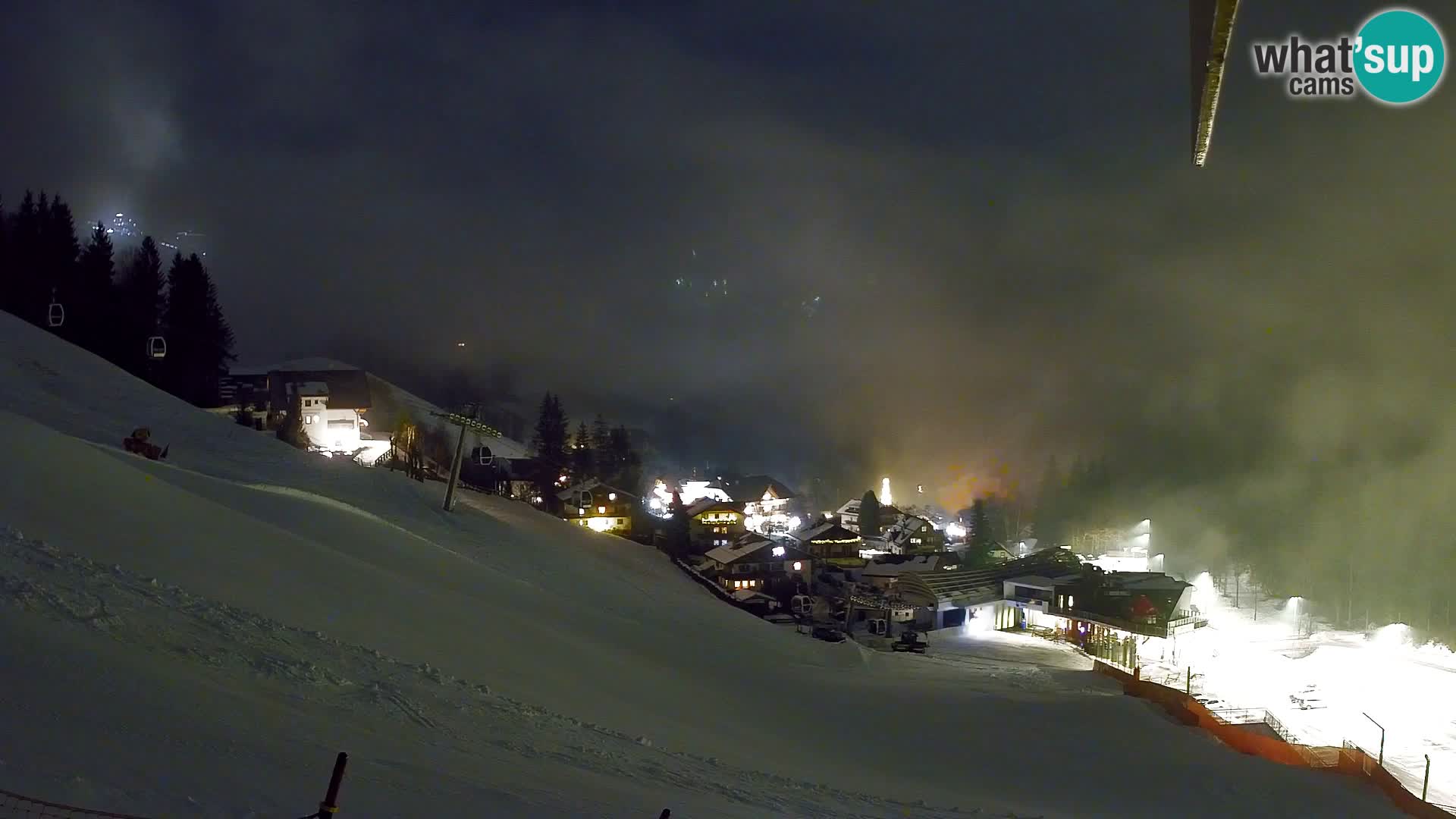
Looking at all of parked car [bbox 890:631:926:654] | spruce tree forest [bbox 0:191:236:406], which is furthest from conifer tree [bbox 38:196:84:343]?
parked car [bbox 890:631:926:654]

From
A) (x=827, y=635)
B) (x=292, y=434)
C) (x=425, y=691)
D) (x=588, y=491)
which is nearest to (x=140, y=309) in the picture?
(x=292, y=434)

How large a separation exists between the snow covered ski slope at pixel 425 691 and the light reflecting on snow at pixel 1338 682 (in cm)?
851

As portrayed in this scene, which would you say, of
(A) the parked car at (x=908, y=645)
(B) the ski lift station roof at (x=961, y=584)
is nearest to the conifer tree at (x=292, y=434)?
(A) the parked car at (x=908, y=645)

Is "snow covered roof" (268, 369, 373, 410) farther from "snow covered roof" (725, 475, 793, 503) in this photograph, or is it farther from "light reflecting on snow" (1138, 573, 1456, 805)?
"light reflecting on snow" (1138, 573, 1456, 805)

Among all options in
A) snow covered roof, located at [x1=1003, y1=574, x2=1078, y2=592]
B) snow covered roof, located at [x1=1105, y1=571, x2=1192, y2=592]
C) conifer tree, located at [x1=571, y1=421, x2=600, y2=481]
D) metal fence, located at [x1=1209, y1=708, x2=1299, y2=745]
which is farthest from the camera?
conifer tree, located at [x1=571, y1=421, x2=600, y2=481]

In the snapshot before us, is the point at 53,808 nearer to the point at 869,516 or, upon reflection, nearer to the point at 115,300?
the point at 115,300

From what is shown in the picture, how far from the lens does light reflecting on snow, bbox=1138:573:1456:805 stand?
988 inches

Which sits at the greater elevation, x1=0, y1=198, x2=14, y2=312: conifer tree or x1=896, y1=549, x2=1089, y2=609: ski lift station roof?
x1=0, y1=198, x2=14, y2=312: conifer tree

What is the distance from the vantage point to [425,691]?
10.2 m

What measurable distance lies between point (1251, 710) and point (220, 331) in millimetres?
62808

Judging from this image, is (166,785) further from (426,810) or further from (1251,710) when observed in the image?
(1251,710)

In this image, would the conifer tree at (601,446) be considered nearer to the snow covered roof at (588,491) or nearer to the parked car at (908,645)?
the snow covered roof at (588,491)

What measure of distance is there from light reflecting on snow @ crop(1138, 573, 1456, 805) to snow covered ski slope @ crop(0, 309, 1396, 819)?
8.51m

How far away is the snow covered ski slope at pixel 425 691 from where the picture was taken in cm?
667
